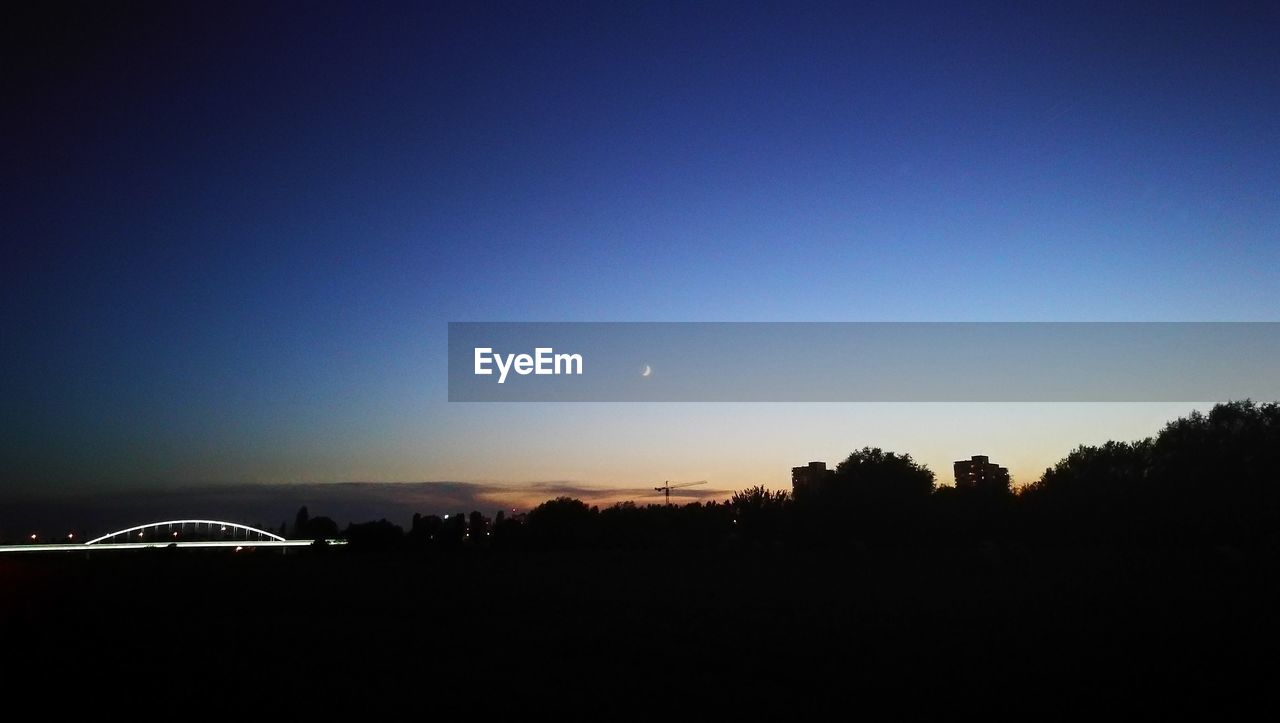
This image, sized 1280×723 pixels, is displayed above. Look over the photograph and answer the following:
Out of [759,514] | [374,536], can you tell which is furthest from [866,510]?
[374,536]

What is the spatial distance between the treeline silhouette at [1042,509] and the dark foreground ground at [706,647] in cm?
851

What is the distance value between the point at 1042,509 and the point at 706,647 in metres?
34.5

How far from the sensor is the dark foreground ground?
12523 millimetres

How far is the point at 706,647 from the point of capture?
16859mm

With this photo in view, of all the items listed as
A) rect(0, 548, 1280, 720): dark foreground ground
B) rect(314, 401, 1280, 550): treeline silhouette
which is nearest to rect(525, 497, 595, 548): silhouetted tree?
rect(314, 401, 1280, 550): treeline silhouette

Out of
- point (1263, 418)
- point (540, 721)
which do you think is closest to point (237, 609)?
point (540, 721)

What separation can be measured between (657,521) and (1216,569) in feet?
136

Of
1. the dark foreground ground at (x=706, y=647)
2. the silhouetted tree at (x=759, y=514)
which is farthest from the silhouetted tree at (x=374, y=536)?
the dark foreground ground at (x=706, y=647)

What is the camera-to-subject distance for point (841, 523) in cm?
4931

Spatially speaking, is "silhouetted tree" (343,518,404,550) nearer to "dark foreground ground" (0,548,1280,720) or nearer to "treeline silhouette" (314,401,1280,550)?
"treeline silhouette" (314,401,1280,550)

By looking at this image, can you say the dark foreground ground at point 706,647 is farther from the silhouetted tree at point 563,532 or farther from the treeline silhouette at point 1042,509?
the silhouetted tree at point 563,532

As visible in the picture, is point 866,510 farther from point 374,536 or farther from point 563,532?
point 374,536

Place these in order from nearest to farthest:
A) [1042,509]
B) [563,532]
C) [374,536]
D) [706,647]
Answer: [706,647]
[1042,509]
[563,532]
[374,536]

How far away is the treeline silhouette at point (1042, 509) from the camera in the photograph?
39.0 meters
